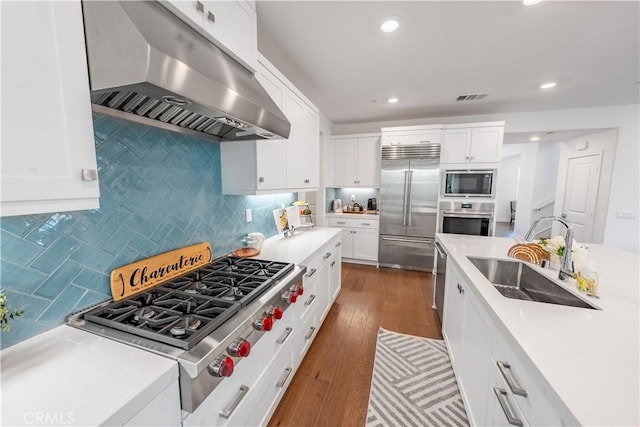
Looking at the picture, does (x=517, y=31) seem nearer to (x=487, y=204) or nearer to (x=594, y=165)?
(x=487, y=204)

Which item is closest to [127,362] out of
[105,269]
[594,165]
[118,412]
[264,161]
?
[118,412]

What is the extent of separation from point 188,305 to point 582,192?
6.12 metres

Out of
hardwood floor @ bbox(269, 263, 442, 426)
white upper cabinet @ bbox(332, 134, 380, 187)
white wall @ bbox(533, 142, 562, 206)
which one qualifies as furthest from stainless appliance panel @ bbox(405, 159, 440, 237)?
white wall @ bbox(533, 142, 562, 206)

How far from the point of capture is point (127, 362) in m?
0.75

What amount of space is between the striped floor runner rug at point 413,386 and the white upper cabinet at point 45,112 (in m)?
1.89

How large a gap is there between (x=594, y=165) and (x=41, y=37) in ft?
20.7

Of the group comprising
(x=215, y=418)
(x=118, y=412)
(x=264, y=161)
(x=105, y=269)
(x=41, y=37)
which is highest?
(x=41, y=37)

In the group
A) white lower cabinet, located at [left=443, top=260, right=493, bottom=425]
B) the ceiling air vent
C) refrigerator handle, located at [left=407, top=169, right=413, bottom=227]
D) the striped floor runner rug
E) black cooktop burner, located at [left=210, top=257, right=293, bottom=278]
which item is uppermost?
the ceiling air vent

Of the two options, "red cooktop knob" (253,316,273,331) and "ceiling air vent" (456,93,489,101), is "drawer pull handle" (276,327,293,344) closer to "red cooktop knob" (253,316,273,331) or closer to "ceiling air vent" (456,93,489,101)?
"red cooktop knob" (253,316,273,331)

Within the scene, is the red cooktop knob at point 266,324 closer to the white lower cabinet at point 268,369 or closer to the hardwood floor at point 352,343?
the white lower cabinet at point 268,369

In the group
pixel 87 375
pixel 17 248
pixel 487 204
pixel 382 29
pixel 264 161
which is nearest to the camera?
pixel 87 375

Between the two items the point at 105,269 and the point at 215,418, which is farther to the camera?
the point at 105,269

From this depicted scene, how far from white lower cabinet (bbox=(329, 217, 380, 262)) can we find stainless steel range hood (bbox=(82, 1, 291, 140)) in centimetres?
325

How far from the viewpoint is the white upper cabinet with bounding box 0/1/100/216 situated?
0.60 meters
